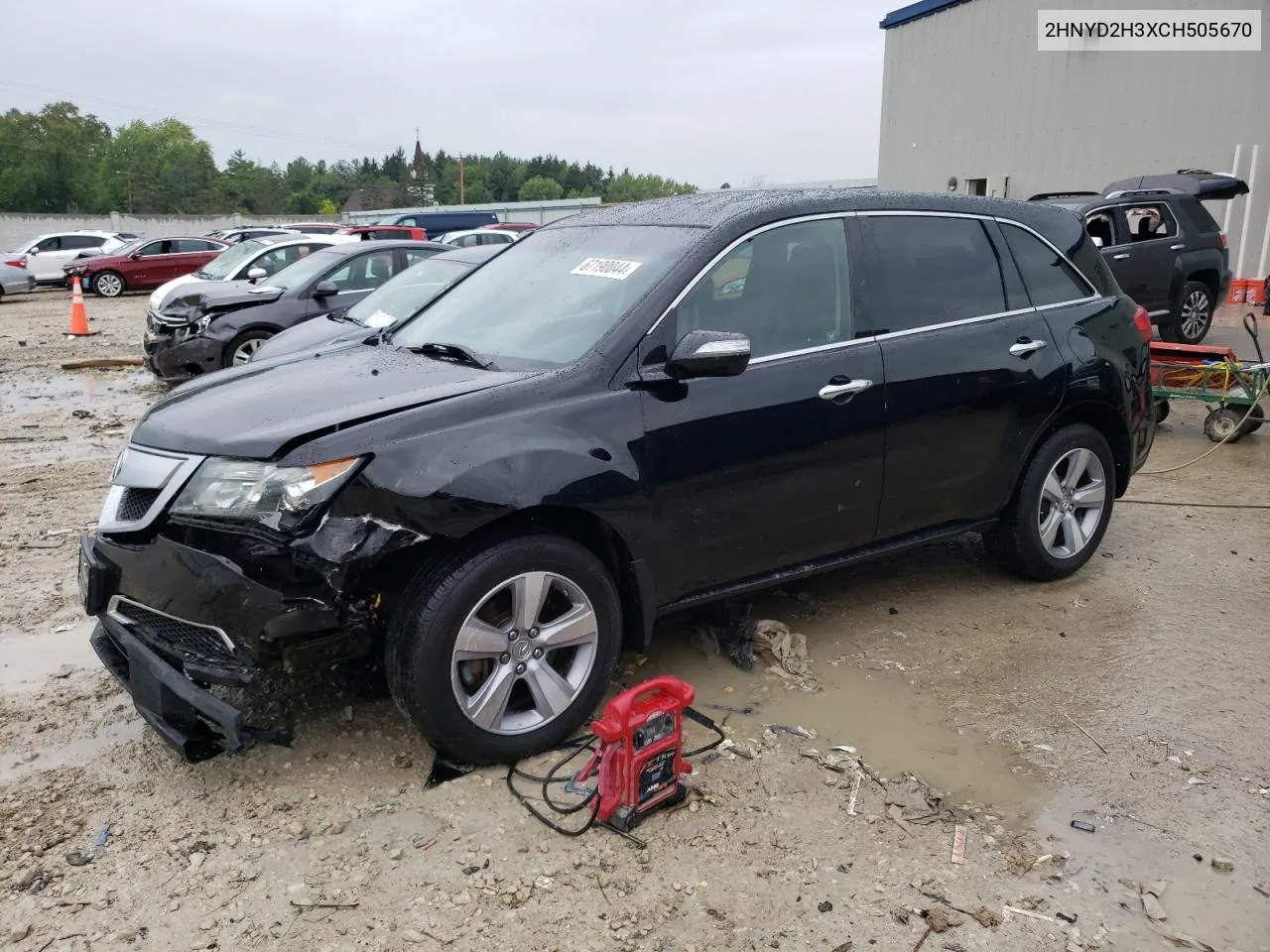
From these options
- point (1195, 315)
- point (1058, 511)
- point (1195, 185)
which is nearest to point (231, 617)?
point (1058, 511)

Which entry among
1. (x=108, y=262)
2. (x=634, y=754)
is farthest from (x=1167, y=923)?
(x=108, y=262)

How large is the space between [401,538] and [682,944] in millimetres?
1379

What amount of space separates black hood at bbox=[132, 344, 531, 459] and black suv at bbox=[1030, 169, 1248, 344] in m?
9.17

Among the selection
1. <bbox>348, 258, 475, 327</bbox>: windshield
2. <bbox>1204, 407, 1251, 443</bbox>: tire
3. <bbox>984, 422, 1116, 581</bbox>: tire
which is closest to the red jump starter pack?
<bbox>984, 422, 1116, 581</bbox>: tire

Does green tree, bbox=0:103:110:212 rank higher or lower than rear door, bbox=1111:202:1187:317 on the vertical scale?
higher

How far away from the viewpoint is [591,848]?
9.70 ft

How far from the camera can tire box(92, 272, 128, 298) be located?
78.2ft

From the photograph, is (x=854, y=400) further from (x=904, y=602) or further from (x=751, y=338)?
(x=904, y=602)

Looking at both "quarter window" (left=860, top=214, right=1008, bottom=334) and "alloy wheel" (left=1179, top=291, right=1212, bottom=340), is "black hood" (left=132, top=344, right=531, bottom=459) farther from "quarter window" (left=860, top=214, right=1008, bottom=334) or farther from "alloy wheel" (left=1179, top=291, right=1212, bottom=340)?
"alloy wheel" (left=1179, top=291, right=1212, bottom=340)

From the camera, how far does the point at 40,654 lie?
4.22m

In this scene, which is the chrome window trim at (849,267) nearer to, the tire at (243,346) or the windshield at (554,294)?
the windshield at (554,294)

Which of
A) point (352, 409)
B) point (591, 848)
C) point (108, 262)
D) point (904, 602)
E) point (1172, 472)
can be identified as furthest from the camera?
point (108, 262)

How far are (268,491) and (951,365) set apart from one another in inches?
110

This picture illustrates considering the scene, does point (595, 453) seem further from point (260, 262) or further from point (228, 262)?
point (228, 262)
